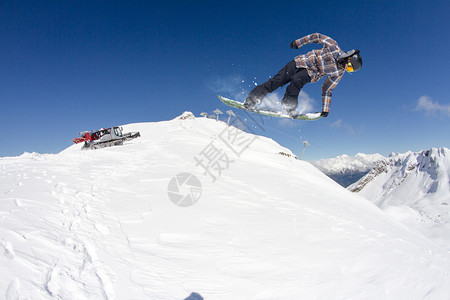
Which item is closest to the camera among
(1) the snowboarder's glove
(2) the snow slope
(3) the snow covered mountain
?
(2) the snow slope

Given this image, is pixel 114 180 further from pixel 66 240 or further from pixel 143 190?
pixel 66 240

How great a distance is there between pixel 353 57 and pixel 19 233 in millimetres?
6936

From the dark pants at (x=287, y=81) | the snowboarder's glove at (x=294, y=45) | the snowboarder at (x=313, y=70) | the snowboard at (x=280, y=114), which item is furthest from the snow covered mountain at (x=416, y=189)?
the snowboarder's glove at (x=294, y=45)

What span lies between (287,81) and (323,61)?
1.04 m

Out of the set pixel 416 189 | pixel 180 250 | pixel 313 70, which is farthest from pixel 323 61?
pixel 416 189

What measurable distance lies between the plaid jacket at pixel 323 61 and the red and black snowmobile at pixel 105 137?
1687 centimetres

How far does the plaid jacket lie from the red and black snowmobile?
16.9 m

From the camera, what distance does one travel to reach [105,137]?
18.6m

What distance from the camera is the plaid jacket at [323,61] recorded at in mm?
5602

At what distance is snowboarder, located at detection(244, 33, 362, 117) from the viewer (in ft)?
18.0

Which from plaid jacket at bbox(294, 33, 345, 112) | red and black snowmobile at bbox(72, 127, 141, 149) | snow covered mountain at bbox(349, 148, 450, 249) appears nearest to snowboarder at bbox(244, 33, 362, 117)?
plaid jacket at bbox(294, 33, 345, 112)

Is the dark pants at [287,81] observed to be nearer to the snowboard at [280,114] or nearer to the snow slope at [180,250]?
the snowboard at [280,114]

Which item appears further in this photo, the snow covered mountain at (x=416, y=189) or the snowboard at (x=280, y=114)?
the snow covered mountain at (x=416, y=189)

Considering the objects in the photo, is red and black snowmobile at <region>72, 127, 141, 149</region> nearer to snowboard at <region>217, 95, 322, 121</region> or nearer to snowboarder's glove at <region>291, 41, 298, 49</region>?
snowboard at <region>217, 95, 322, 121</region>
